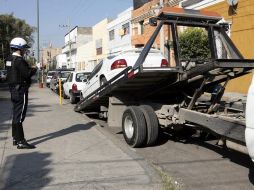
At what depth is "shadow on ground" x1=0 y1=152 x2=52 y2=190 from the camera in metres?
5.72

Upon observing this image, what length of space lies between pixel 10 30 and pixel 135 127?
6363 centimetres

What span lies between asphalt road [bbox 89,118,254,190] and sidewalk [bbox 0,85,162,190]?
0.43 meters

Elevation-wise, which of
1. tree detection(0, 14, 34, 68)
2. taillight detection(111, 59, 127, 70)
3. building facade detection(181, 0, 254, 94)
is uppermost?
tree detection(0, 14, 34, 68)

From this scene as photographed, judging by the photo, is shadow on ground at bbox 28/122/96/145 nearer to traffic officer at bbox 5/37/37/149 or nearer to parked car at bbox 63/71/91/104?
traffic officer at bbox 5/37/37/149

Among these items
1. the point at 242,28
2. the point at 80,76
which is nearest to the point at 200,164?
the point at 80,76

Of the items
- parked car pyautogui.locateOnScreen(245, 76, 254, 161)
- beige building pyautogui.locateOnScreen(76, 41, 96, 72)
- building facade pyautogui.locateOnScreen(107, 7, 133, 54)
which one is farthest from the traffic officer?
beige building pyautogui.locateOnScreen(76, 41, 96, 72)

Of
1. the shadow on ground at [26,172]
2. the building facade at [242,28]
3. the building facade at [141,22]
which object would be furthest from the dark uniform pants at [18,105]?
the building facade at [141,22]

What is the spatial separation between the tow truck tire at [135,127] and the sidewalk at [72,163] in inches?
10.3

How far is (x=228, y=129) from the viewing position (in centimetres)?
603

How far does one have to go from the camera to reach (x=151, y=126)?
809 cm

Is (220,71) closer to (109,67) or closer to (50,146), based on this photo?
(50,146)

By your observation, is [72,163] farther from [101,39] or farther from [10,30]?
[10,30]

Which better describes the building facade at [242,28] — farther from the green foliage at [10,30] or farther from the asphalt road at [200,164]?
the green foliage at [10,30]

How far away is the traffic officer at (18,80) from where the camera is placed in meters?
7.88
